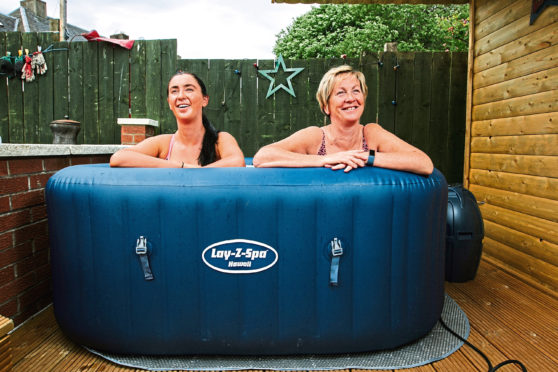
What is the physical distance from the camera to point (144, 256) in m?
1.38

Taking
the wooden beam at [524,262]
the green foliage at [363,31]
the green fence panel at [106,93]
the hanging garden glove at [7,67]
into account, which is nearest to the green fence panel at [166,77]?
the green fence panel at [106,93]

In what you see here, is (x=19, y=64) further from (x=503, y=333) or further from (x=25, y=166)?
(x=503, y=333)

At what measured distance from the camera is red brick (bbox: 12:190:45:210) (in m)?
1.72

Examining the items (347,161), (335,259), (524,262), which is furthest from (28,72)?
(524,262)

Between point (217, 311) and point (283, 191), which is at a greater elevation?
point (283, 191)

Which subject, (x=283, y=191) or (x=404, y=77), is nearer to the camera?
(x=283, y=191)

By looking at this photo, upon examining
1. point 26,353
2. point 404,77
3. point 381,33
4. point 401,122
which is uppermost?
point 381,33

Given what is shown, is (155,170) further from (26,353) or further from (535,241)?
(535,241)

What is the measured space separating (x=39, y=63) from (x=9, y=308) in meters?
2.92

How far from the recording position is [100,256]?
1420 mm

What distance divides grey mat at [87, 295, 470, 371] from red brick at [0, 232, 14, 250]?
632 mm

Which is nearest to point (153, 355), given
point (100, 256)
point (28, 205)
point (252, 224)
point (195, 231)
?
point (100, 256)

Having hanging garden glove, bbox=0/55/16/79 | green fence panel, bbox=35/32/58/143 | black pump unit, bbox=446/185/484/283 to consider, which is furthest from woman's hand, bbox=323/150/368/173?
hanging garden glove, bbox=0/55/16/79

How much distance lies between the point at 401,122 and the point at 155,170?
2795mm
